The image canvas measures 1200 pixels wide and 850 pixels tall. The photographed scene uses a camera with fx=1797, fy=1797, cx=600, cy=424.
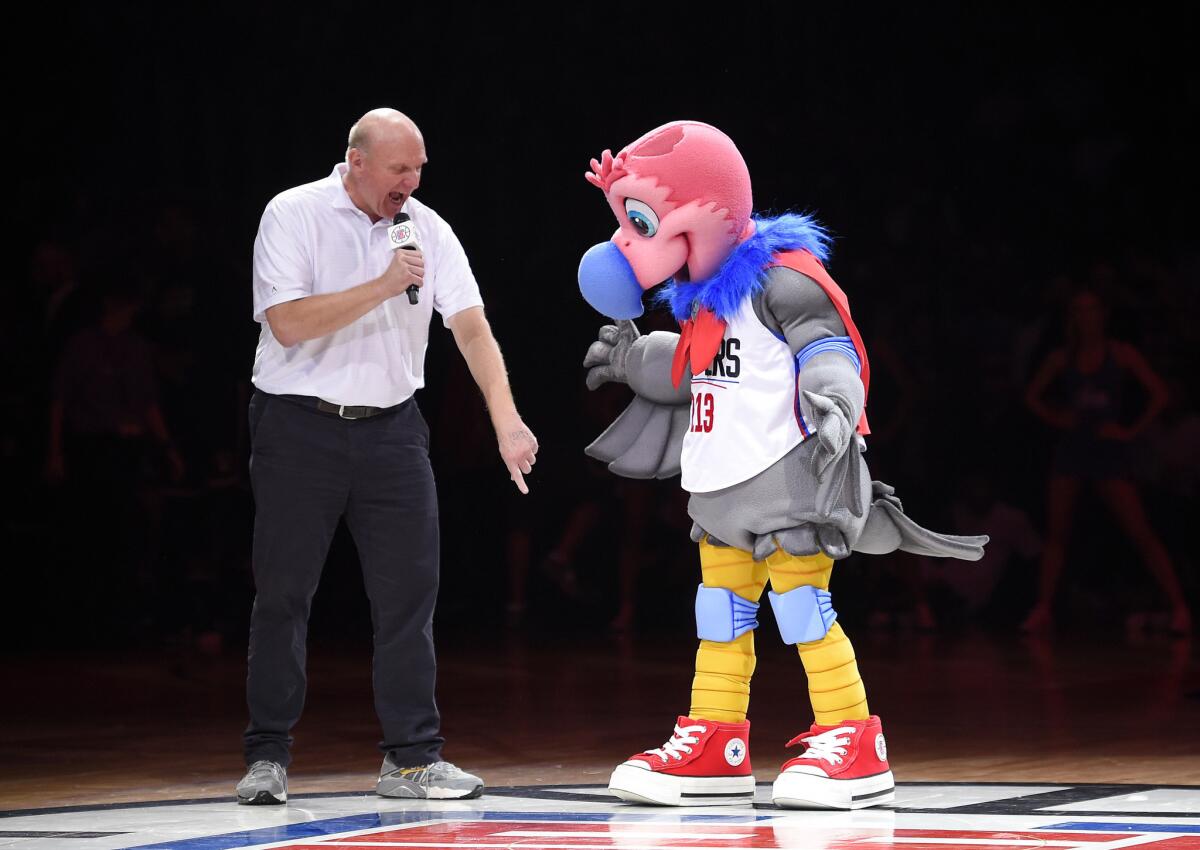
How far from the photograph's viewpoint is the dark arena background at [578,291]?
7.26 metres

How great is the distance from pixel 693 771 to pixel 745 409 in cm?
65

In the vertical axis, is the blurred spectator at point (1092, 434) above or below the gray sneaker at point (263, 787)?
above

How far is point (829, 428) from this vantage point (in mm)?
3035

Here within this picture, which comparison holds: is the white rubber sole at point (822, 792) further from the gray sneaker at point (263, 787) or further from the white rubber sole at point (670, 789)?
the gray sneaker at point (263, 787)

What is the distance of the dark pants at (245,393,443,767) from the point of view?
10.9 ft

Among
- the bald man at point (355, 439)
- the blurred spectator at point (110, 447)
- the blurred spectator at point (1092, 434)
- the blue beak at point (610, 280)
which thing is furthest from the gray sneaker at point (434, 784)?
the blurred spectator at point (1092, 434)

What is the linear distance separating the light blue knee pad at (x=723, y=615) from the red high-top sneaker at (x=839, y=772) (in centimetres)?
23

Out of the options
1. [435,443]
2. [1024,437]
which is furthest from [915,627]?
[435,443]

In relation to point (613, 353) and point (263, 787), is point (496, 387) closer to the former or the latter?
point (613, 353)

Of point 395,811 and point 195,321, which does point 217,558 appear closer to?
point 195,321

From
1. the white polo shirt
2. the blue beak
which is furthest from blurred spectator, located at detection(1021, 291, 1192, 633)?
the white polo shirt

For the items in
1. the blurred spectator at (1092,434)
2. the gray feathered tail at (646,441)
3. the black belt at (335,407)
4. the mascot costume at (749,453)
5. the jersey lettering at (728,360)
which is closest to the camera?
the mascot costume at (749,453)

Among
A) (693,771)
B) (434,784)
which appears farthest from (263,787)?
(693,771)

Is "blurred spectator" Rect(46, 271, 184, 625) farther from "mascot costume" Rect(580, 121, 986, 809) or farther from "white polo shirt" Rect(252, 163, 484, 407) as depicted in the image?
"mascot costume" Rect(580, 121, 986, 809)
